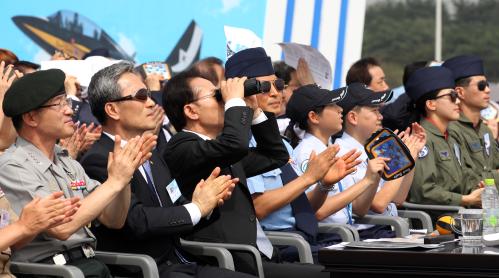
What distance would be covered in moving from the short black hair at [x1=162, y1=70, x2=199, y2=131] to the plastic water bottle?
1.43m

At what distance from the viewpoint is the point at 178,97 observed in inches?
196

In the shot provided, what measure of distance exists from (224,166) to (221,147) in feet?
0.68

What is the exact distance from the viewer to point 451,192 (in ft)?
22.4

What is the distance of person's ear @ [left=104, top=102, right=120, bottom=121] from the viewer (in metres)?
4.64

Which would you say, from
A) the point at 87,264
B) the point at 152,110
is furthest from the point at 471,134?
the point at 87,264

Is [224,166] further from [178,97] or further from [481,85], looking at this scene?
[481,85]

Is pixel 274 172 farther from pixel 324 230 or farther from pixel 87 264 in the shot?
pixel 87 264

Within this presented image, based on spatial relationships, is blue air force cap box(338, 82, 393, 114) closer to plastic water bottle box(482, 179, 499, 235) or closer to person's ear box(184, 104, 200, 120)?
plastic water bottle box(482, 179, 499, 235)

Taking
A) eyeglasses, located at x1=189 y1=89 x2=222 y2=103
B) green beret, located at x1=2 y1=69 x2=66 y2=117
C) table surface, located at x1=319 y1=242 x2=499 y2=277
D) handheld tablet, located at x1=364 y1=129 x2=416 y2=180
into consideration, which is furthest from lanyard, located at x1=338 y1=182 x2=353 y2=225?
green beret, located at x1=2 y1=69 x2=66 y2=117

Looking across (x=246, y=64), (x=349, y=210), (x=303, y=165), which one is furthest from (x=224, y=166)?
(x=349, y=210)

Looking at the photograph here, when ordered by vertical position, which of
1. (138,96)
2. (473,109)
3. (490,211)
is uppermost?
(138,96)

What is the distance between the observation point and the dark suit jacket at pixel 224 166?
4652 mm

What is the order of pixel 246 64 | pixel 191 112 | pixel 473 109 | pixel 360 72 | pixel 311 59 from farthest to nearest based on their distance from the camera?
pixel 360 72
pixel 473 109
pixel 311 59
pixel 246 64
pixel 191 112

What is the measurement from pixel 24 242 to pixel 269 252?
151cm
